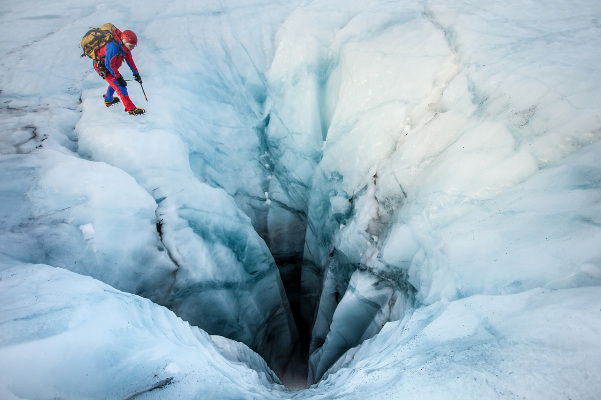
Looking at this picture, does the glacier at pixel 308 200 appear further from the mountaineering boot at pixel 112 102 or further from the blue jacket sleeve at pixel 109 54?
the blue jacket sleeve at pixel 109 54

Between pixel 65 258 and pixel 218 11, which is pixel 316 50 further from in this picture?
pixel 65 258

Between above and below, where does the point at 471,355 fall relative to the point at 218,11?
below

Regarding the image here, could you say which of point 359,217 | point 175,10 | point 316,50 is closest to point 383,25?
point 316,50

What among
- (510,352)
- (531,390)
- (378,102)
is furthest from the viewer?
(378,102)

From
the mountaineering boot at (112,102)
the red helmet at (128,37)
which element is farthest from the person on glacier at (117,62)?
the mountaineering boot at (112,102)

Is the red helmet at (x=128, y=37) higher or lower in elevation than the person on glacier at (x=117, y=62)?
higher

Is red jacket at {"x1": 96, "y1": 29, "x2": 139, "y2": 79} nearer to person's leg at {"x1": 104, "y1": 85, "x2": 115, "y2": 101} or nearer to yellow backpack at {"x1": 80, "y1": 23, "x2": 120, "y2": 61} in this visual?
yellow backpack at {"x1": 80, "y1": 23, "x2": 120, "y2": 61}

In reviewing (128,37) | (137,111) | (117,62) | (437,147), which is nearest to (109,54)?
(117,62)

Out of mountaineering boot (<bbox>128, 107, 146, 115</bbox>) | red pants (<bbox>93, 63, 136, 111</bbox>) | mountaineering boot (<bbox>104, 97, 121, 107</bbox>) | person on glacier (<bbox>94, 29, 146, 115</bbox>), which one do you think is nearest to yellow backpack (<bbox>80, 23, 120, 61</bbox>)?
person on glacier (<bbox>94, 29, 146, 115</bbox>)

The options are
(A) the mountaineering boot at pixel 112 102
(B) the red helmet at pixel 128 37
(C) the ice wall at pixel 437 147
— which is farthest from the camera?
(A) the mountaineering boot at pixel 112 102
